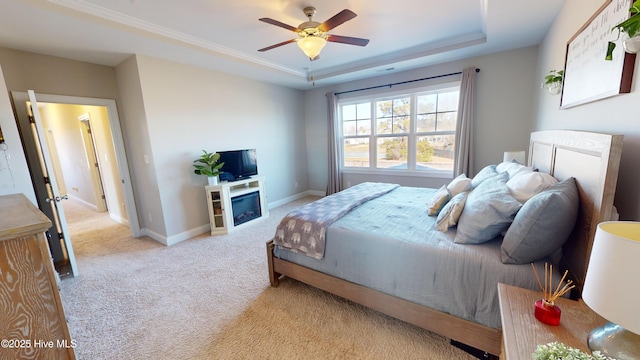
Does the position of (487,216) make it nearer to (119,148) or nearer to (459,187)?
(459,187)

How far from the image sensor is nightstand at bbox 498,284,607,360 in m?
0.85

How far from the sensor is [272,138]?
16.2 ft

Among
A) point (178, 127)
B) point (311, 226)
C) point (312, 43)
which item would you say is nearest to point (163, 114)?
point (178, 127)

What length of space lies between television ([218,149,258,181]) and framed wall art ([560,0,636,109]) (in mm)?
3940

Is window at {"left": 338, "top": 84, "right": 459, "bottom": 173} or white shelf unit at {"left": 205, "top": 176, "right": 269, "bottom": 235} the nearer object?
white shelf unit at {"left": 205, "top": 176, "right": 269, "bottom": 235}

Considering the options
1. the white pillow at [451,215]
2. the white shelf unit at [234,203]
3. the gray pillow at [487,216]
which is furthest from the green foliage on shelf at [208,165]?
the gray pillow at [487,216]

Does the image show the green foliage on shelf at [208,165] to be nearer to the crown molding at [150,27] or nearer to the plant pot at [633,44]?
the crown molding at [150,27]

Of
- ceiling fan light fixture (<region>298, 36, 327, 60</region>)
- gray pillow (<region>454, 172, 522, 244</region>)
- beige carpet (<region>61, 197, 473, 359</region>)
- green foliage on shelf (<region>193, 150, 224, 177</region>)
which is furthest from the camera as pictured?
green foliage on shelf (<region>193, 150, 224, 177</region>)

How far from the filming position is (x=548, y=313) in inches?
36.9

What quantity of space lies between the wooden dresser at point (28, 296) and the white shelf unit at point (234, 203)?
8.14 feet

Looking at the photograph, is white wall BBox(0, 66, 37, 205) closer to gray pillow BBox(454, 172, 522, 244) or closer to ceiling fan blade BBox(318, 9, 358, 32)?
ceiling fan blade BBox(318, 9, 358, 32)

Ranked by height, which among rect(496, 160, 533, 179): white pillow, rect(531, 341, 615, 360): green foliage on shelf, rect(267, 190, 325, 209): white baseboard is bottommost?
rect(267, 190, 325, 209): white baseboard

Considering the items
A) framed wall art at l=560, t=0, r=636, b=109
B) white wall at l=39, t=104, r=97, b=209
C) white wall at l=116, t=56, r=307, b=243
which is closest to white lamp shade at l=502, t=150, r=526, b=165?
framed wall art at l=560, t=0, r=636, b=109

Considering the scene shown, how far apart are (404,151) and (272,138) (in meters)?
2.66
